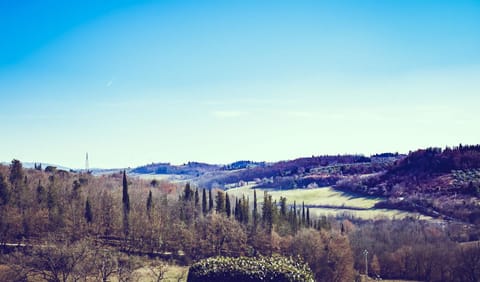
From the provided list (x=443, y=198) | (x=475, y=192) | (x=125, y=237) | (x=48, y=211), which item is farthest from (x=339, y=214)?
(x=48, y=211)

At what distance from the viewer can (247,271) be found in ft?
158

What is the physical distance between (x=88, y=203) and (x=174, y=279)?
26.9 meters

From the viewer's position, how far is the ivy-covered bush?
156 feet

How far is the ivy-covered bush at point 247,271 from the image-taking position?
156 ft

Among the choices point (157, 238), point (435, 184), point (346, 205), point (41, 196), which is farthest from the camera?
point (346, 205)

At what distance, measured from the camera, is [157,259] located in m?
69.4

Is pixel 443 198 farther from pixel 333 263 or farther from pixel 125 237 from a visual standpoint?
pixel 125 237

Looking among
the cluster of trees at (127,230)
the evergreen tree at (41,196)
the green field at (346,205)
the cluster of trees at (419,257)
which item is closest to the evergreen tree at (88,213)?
the cluster of trees at (127,230)

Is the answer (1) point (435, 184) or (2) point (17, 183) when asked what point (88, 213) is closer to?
(2) point (17, 183)

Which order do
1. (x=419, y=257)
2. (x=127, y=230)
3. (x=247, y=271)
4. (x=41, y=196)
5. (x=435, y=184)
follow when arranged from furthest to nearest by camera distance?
(x=435, y=184)
(x=419, y=257)
(x=41, y=196)
(x=127, y=230)
(x=247, y=271)

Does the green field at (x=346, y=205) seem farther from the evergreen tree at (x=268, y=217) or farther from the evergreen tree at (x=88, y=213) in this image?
the evergreen tree at (x=88, y=213)

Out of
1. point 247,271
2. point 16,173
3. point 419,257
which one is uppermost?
point 16,173

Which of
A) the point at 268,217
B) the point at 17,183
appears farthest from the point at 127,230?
the point at 268,217

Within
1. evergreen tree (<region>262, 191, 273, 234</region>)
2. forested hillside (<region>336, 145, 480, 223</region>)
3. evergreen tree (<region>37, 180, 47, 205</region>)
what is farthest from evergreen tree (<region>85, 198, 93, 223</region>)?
forested hillside (<region>336, 145, 480, 223</region>)
